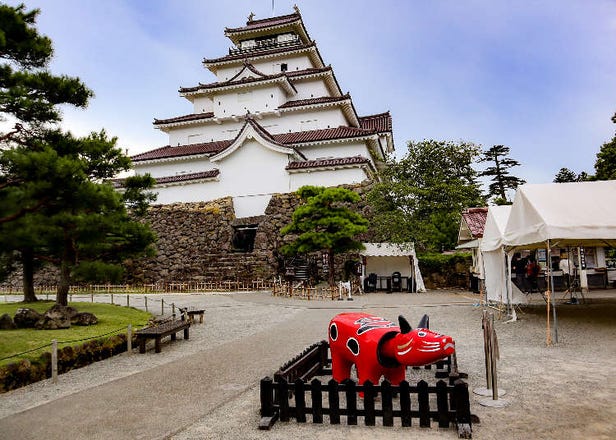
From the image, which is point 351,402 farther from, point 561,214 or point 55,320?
point 55,320

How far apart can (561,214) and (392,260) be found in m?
14.3

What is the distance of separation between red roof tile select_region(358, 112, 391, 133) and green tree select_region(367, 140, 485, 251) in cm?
1008

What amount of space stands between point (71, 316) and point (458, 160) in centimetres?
2378

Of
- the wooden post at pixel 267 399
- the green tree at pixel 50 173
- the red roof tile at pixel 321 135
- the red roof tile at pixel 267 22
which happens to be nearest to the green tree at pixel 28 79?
the green tree at pixel 50 173

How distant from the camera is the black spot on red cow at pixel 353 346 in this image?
5.07 metres

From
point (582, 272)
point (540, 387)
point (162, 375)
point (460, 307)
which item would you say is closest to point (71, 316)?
point (162, 375)

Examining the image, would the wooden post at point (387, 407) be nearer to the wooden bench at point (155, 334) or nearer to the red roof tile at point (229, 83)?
the wooden bench at point (155, 334)

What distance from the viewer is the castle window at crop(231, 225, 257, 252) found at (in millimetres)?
26406

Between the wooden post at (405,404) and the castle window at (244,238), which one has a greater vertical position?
the castle window at (244,238)

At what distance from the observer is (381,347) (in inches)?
188

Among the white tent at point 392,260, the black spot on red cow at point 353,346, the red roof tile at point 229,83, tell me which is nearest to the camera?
the black spot on red cow at point 353,346

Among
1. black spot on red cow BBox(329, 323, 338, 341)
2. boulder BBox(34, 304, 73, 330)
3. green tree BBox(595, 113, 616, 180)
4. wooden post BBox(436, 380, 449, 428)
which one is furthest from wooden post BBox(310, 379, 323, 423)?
green tree BBox(595, 113, 616, 180)

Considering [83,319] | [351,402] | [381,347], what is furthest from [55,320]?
[381,347]

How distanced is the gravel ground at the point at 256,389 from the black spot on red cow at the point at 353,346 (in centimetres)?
90
